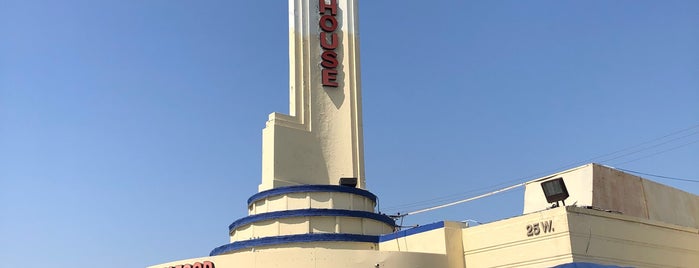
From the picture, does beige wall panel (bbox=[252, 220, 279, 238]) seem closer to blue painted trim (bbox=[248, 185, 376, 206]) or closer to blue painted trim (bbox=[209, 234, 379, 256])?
blue painted trim (bbox=[209, 234, 379, 256])

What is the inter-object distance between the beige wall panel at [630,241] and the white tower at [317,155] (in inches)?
370

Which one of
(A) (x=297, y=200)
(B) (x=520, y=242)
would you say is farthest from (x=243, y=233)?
(B) (x=520, y=242)

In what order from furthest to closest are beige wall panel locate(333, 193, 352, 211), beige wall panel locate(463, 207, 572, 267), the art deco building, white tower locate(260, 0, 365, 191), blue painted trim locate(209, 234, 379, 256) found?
white tower locate(260, 0, 365, 191) → beige wall panel locate(333, 193, 352, 211) → blue painted trim locate(209, 234, 379, 256) → the art deco building → beige wall panel locate(463, 207, 572, 267)

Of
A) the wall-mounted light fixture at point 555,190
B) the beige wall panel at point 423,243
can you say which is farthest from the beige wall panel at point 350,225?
the wall-mounted light fixture at point 555,190

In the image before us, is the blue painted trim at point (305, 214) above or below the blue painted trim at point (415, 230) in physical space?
above

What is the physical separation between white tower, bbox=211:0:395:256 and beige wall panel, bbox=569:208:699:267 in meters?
9.39

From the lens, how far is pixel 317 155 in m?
36.4

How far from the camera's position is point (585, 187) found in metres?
30.0

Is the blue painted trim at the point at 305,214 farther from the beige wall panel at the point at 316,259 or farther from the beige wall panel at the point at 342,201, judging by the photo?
the beige wall panel at the point at 316,259

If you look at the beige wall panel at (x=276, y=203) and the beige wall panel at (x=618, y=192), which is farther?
the beige wall panel at (x=276, y=203)

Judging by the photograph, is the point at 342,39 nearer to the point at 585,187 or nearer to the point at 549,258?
the point at 585,187

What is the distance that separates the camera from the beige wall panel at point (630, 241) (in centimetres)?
2581

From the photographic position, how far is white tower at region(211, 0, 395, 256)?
31.4m

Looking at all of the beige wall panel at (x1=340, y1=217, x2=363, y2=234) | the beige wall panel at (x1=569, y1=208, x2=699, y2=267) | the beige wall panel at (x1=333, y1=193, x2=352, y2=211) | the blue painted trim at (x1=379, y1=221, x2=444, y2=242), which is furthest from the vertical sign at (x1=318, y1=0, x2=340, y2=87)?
the beige wall panel at (x1=569, y1=208, x2=699, y2=267)
